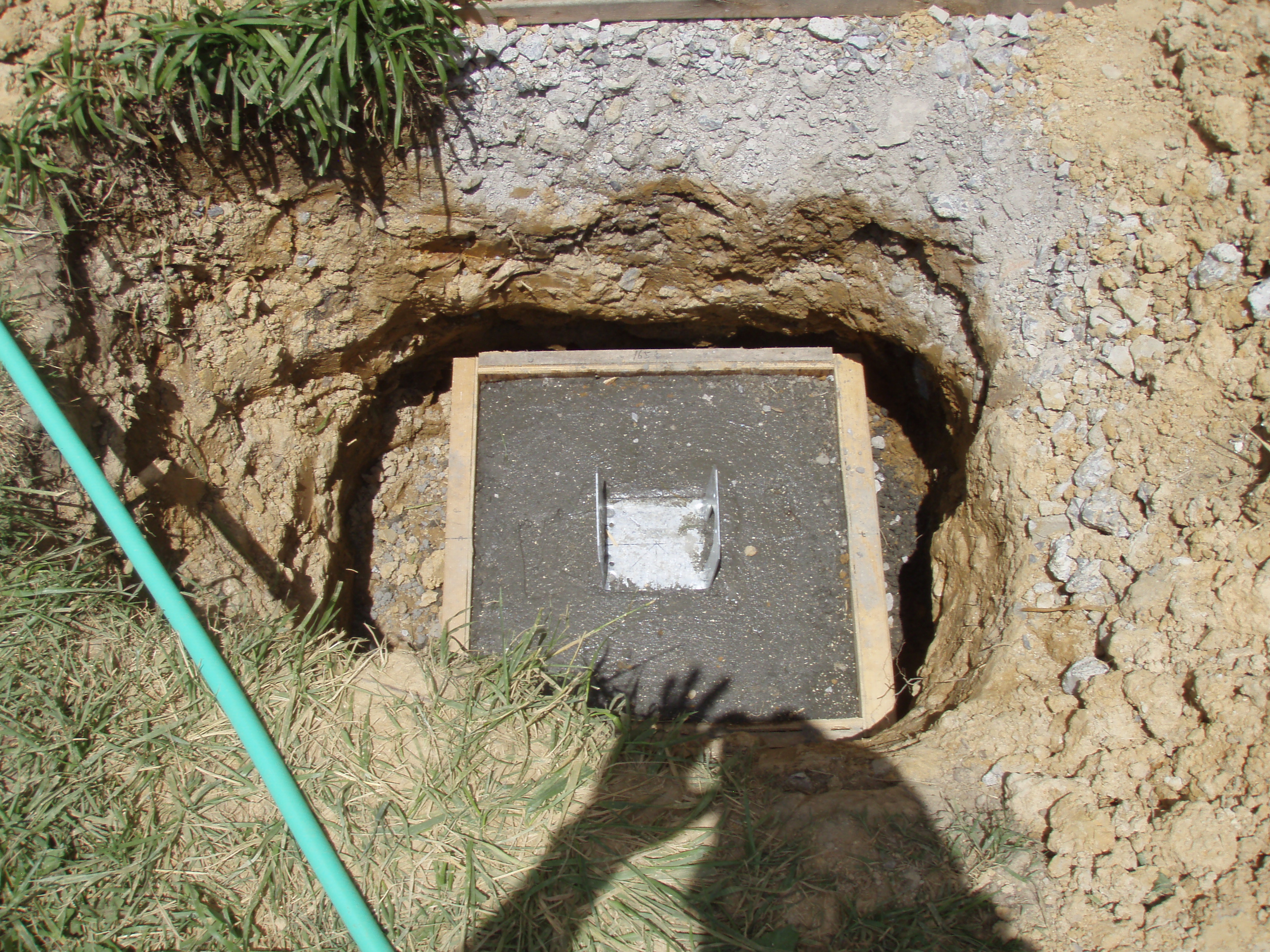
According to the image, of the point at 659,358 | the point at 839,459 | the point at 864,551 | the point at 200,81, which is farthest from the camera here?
the point at 659,358

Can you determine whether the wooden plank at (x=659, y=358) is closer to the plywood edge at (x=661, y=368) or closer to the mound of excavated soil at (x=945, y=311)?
the plywood edge at (x=661, y=368)

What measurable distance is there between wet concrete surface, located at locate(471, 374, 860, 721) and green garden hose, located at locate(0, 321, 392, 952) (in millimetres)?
1032

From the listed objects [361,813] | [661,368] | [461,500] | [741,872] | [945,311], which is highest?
[945,311]

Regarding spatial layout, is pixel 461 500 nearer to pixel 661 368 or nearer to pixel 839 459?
pixel 661 368

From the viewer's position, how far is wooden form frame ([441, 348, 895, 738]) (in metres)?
2.56

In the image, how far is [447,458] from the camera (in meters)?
3.26

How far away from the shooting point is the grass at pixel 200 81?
1.96 metres

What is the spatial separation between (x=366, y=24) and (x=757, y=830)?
2469mm

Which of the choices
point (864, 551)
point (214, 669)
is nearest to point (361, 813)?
point (214, 669)

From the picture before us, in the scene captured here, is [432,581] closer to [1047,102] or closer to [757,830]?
[757,830]

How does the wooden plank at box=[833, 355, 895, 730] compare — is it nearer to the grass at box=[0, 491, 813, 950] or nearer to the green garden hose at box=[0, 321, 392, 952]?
the grass at box=[0, 491, 813, 950]

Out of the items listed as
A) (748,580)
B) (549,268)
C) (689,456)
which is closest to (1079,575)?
(748,580)

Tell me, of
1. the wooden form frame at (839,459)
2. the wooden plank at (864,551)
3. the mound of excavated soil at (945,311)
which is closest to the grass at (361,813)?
the mound of excavated soil at (945,311)

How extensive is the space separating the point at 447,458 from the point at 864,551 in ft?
6.06
